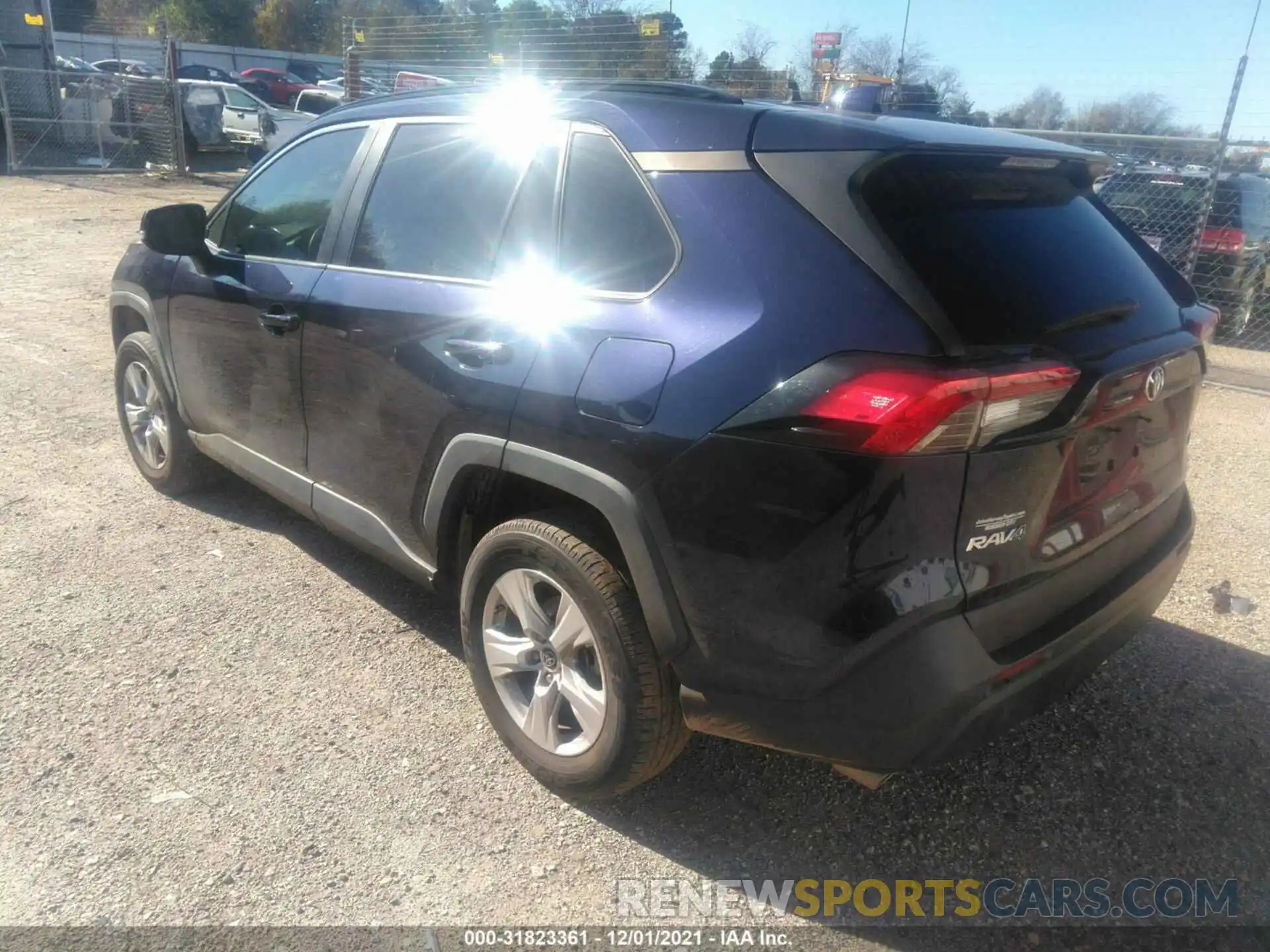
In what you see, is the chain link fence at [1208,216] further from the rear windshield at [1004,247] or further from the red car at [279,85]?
the red car at [279,85]

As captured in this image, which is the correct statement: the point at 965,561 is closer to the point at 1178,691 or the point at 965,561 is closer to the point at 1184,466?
the point at 1184,466

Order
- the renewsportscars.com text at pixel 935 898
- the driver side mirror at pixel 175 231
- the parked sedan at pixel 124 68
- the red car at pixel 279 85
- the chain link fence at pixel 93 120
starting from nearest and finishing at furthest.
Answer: the renewsportscars.com text at pixel 935 898 < the driver side mirror at pixel 175 231 < the chain link fence at pixel 93 120 < the parked sedan at pixel 124 68 < the red car at pixel 279 85

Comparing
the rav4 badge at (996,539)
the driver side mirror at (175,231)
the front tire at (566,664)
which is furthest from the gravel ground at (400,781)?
the driver side mirror at (175,231)

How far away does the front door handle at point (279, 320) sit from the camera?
11.1 ft

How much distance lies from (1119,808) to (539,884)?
1619mm

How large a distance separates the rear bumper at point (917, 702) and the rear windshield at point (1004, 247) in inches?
26.9

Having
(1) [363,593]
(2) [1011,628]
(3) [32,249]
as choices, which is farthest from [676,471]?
(3) [32,249]

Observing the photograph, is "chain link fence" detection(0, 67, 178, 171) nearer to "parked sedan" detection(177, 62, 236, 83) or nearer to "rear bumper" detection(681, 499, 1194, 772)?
"parked sedan" detection(177, 62, 236, 83)

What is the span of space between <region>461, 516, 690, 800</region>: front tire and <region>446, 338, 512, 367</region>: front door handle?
0.45 metres

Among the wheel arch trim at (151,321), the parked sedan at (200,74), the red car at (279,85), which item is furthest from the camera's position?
the red car at (279,85)

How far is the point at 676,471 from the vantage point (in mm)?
2172

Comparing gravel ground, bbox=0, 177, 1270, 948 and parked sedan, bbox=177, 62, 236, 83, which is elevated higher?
parked sedan, bbox=177, 62, 236, 83

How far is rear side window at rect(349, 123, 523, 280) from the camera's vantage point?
2873mm

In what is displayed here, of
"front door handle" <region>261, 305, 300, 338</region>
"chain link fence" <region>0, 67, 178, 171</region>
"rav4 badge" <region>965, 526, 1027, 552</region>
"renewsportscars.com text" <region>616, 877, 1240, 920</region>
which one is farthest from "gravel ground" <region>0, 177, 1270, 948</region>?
"chain link fence" <region>0, 67, 178, 171</region>
